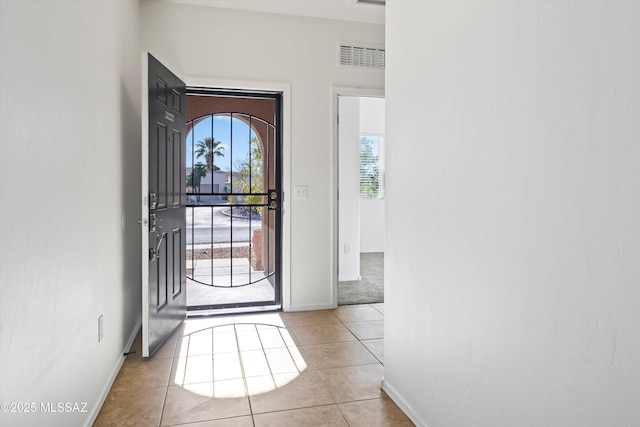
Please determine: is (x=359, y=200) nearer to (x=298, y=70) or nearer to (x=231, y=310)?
(x=298, y=70)

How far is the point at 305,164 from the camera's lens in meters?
3.98

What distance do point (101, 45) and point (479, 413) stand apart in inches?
97.6

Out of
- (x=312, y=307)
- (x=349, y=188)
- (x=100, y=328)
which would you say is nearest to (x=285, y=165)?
(x=312, y=307)

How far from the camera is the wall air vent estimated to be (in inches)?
159

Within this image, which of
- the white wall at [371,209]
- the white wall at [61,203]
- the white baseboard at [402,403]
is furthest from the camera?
the white wall at [371,209]

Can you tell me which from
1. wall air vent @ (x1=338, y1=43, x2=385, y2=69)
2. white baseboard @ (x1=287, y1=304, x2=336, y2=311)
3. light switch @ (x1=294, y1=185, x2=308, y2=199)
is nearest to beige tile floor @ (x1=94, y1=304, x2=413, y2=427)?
white baseboard @ (x1=287, y1=304, x2=336, y2=311)

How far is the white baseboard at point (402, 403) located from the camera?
2023 mm

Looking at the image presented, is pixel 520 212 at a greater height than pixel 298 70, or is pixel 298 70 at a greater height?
pixel 298 70

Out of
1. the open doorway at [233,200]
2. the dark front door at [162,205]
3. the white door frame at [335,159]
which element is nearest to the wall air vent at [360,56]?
the white door frame at [335,159]

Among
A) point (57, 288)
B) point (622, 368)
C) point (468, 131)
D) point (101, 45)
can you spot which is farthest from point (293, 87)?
point (622, 368)

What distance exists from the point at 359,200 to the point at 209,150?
2.83 meters

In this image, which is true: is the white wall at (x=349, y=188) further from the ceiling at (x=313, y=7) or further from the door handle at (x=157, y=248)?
the door handle at (x=157, y=248)

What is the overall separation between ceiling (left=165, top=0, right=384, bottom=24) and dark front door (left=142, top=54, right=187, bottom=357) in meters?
0.83

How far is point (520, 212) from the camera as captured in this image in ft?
4.47
